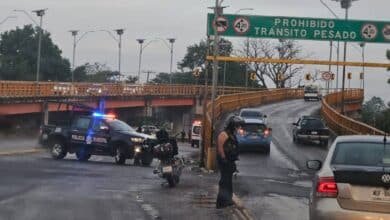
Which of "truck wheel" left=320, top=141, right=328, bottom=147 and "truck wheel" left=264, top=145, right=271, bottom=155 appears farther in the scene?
"truck wheel" left=320, top=141, right=328, bottom=147

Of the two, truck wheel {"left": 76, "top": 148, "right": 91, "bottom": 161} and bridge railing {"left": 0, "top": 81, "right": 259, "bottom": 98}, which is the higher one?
bridge railing {"left": 0, "top": 81, "right": 259, "bottom": 98}

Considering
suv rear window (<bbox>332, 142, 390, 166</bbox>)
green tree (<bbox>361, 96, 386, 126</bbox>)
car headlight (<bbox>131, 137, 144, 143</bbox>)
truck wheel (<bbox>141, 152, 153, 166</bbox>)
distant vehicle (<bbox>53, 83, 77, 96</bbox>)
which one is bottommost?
truck wheel (<bbox>141, 152, 153, 166</bbox>)

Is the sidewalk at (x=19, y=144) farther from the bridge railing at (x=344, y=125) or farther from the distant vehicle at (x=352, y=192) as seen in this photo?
the distant vehicle at (x=352, y=192)

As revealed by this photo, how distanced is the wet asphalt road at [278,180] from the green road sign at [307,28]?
222 inches

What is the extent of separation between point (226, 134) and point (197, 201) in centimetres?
208

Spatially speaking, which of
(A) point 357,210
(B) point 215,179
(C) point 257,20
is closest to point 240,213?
(A) point 357,210

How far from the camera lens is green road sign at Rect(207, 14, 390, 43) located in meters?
33.8

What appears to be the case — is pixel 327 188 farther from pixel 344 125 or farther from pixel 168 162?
pixel 344 125

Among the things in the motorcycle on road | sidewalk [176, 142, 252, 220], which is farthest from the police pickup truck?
the motorcycle on road

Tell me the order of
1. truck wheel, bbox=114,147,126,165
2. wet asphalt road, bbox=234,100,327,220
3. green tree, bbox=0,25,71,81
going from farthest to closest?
green tree, bbox=0,25,71,81, truck wheel, bbox=114,147,126,165, wet asphalt road, bbox=234,100,327,220

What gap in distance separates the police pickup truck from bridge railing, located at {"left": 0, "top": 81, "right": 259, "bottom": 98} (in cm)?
3030

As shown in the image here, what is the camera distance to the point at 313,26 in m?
34.4

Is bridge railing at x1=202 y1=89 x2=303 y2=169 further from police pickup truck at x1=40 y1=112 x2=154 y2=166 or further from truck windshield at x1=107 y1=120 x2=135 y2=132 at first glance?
truck windshield at x1=107 y1=120 x2=135 y2=132

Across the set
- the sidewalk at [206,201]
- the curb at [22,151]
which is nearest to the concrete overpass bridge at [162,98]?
the sidewalk at [206,201]
